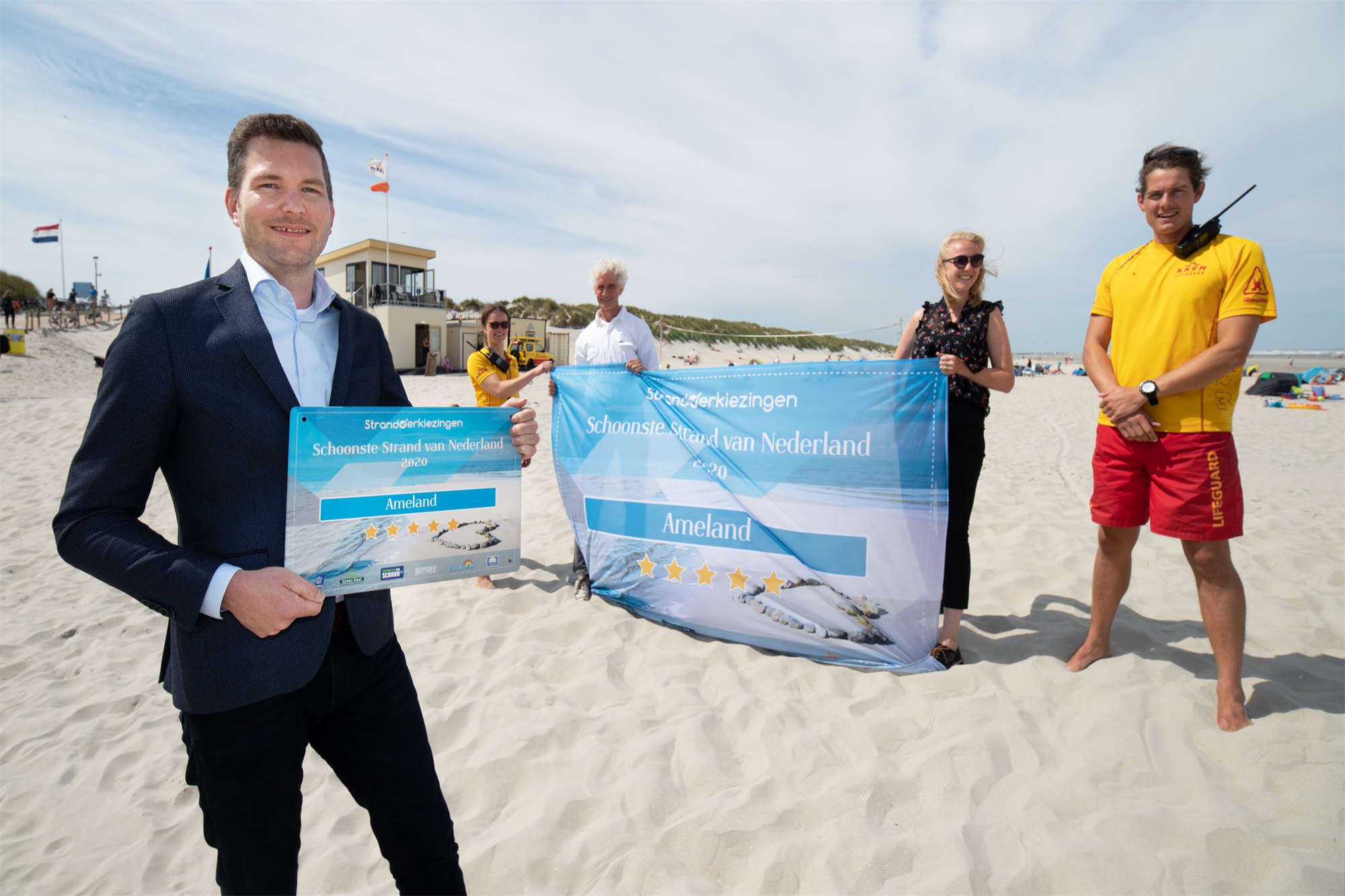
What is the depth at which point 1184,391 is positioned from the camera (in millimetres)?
2725

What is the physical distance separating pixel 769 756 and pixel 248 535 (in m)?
2.12

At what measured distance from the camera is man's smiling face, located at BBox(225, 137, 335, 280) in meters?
1.36

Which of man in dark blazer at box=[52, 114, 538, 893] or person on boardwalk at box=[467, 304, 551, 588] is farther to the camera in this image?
person on boardwalk at box=[467, 304, 551, 588]

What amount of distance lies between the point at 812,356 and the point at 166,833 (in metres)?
43.5

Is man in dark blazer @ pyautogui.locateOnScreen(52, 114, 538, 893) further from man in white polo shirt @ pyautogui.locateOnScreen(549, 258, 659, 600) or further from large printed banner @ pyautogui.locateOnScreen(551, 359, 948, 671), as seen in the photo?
man in white polo shirt @ pyautogui.locateOnScreen(549, 258, 659, 600)

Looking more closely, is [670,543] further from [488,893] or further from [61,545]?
[61,545]

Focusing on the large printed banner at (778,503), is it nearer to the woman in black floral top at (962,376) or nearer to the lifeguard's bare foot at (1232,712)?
the woman in black floral top at (962,376)

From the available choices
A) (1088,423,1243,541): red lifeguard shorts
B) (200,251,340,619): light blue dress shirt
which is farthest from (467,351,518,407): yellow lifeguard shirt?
(1088,423,1243,541): red lifeguard shorts

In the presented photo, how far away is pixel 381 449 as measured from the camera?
62.9 inches

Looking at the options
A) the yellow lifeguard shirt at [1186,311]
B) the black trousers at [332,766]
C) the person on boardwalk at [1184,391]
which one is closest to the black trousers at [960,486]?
the person on boardwalk at [1184,391]

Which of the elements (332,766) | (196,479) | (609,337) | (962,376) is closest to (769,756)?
(332,766)

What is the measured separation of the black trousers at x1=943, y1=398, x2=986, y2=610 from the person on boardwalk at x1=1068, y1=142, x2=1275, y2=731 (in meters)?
0.55

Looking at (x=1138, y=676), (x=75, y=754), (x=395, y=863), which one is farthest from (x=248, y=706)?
(x=1138, y=676)

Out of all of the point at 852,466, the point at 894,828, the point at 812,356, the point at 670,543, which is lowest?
the point at 894,828
